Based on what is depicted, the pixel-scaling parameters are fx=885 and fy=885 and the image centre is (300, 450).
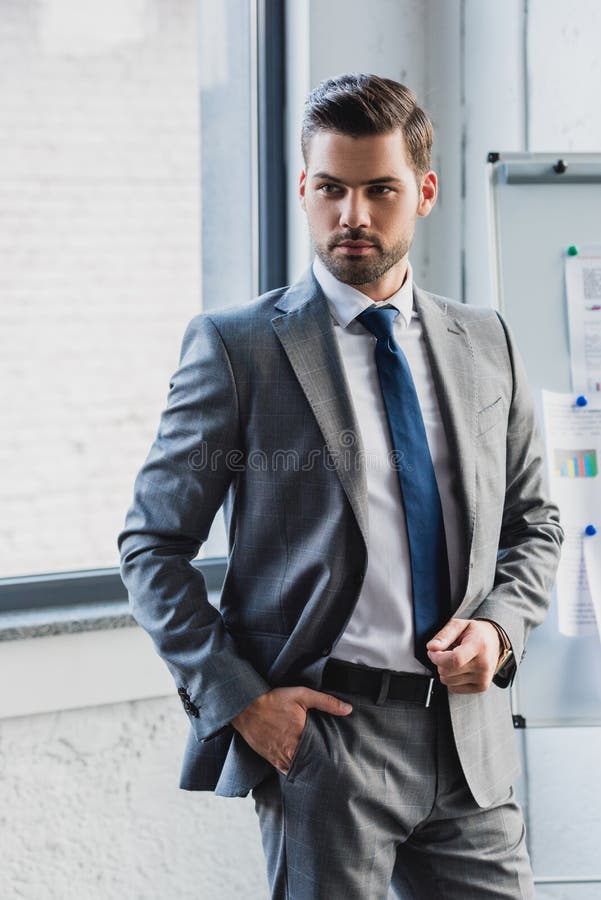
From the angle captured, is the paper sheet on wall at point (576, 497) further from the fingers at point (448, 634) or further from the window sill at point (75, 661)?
the window sill at point (75, 661)

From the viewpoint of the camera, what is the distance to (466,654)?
1.11m

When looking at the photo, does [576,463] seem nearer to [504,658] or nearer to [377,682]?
Result: [504,658]

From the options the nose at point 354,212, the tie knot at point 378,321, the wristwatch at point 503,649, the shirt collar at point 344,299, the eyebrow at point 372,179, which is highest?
the eyebrow at point 372,179

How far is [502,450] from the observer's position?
4.22 ft

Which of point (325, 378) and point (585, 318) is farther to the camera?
point (585, 318)

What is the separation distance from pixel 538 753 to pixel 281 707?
102 cm

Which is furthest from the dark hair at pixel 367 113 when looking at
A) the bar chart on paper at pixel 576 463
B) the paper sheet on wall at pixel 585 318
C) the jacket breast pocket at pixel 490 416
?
the bar chart on paper at pixel 576 463

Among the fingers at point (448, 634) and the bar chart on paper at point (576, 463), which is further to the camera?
the bar chart on paper at point (576, 463)

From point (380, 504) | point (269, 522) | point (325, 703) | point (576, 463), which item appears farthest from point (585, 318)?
point (325, 703)

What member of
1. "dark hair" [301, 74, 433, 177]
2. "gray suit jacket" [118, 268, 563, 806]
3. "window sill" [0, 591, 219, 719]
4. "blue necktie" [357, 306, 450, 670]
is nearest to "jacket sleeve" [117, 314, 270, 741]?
"gray suit jacket" [118, 268, 563, 806]

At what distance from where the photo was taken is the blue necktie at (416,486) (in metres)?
1.15

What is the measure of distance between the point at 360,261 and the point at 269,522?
1.20 feet

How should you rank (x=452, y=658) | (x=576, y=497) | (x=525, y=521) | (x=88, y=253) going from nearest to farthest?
(x=452, y=658)
(x=525, y=521)
(x=576, y=497)
(x=88, y=253)

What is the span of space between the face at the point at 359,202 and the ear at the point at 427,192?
1.9 inches
